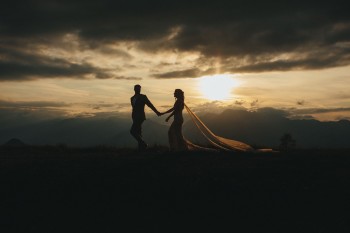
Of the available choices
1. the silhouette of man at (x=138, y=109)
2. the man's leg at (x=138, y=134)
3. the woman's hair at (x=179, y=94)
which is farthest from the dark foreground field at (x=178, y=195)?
the woman's hair at (x=179, y=94)

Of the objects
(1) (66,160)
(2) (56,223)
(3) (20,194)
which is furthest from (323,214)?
(1) (66,160)

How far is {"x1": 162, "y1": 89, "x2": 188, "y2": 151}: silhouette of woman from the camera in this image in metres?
25.1

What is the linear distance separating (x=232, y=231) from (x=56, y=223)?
6034mm

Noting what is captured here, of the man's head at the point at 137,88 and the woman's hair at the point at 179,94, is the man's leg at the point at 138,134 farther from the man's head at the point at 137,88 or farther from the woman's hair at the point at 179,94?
the woman's hair at the point at 179,94

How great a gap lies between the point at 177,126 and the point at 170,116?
2.79ft

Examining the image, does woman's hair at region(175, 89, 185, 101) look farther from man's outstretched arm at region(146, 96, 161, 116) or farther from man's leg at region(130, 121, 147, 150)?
man's leg at region(130, 121, 147, 150)

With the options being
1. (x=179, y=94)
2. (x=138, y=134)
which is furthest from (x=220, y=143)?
(x=138, y=134)

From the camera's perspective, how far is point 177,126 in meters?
25.2

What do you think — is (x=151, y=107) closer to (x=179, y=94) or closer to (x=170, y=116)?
(x=170, y=116)

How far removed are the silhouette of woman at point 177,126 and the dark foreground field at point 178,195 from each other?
4697mm

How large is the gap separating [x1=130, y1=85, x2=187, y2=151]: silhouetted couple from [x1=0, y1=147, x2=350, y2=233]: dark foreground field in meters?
4.80

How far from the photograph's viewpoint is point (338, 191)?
15.5 m

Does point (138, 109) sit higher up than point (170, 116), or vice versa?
point (138, 109)

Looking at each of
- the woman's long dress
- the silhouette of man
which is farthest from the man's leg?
the woman's long dress
